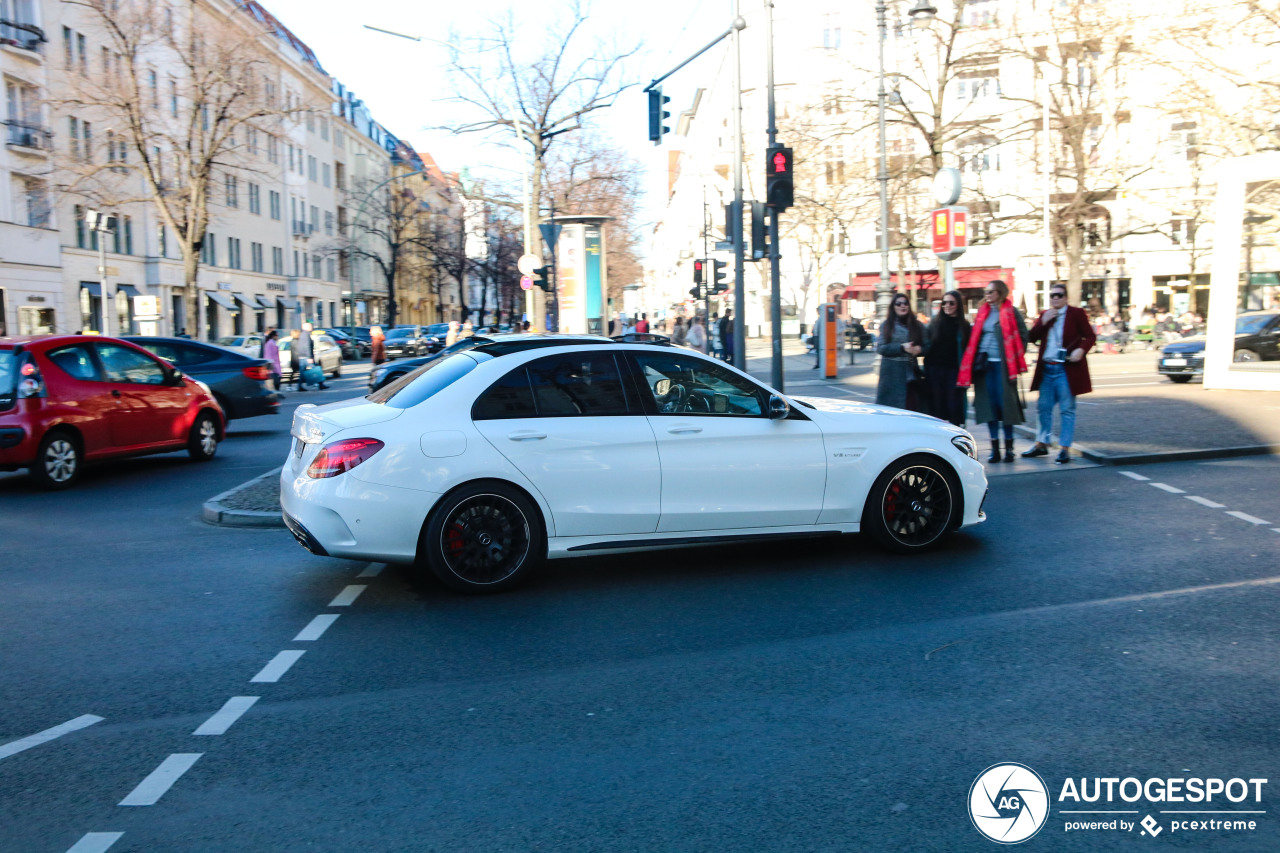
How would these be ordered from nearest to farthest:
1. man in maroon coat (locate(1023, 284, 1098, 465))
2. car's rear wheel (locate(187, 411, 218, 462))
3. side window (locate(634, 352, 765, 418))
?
side window (locate(634, 352, 765, 418))
man in maroon coat (locate(1023, 284, 1098, 465))
car's rear wheel (locate(187, 411, 218, 462))

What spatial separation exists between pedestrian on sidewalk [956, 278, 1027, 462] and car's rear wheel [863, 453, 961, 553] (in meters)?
4.42

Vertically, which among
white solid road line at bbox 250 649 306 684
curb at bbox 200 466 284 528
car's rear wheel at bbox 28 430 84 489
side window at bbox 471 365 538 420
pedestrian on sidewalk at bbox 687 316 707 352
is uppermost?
pedestrian on sidewalk at bbox 687 316 707 352

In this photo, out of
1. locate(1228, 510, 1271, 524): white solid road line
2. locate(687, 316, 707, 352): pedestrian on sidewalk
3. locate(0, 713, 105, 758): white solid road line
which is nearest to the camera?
locate(0, 713, 105, 758): white solid road line

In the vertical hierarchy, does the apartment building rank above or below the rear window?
above

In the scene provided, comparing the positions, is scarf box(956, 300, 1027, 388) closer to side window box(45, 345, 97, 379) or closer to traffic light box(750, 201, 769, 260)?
traffic light box(750, 201, 769, 260)

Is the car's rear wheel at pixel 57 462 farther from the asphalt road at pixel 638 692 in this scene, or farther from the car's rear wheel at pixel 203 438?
the asphalt road at pixel 638 692

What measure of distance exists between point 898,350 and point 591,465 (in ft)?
20.9

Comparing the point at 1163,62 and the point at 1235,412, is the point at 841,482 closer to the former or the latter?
the point at 1235,412

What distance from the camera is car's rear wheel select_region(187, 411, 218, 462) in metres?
14.4

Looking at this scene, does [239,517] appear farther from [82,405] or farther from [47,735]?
[47,735]

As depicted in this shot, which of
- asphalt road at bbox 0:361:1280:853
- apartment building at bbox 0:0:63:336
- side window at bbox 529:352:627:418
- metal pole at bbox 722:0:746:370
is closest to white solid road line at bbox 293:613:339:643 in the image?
Answer: asphalt road at bbox 0:361:1280:853

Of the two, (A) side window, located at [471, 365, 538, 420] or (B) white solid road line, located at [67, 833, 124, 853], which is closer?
(B) white solid road line, located at [67, 833, 124, 853]

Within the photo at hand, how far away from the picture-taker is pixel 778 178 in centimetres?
1662

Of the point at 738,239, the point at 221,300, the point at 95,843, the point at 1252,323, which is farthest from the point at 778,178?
the point at 221,300
